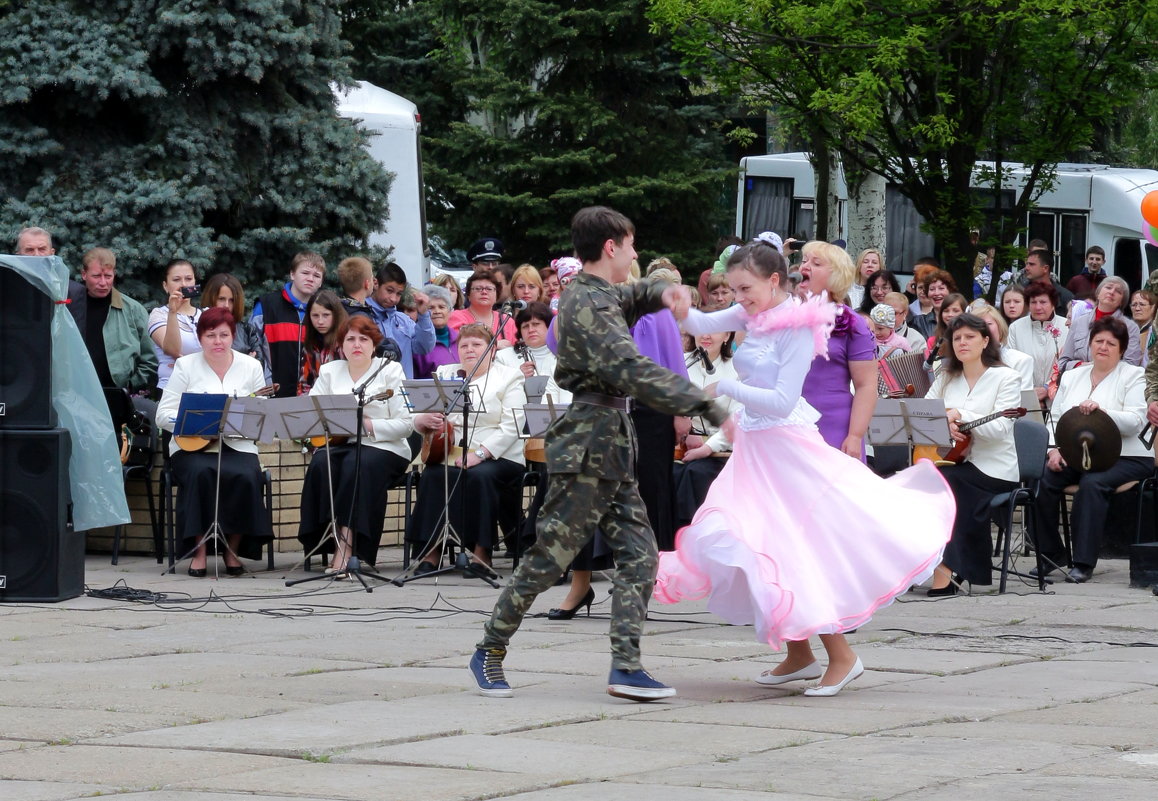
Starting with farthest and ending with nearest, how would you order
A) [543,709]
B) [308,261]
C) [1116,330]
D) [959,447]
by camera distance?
[308,261]
[1116,330]
[959,447]
[543,709]

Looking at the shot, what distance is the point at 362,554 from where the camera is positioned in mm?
12320

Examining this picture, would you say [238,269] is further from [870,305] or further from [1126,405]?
[1126,405]

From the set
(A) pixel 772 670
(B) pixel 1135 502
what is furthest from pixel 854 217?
(A) pixel 772 670

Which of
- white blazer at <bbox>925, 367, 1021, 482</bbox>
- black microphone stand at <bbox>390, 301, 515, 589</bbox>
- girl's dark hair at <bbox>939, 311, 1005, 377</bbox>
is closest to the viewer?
white blazer at <bbox>925, 367, 1021, 482</bbox>

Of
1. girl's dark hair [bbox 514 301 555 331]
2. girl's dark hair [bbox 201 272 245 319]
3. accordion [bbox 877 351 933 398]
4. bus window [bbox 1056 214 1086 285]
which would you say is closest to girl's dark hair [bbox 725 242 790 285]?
girl's dark hair [bbox 514 301 555 331]

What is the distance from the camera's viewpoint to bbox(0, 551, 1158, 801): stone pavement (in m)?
5.52

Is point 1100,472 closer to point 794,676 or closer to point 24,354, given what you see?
point 794,676

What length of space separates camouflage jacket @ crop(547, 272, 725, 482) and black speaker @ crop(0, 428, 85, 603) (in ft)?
14.1

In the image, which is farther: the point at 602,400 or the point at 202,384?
the point at 202,384

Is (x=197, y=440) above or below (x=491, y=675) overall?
above

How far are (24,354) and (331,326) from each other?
284cm

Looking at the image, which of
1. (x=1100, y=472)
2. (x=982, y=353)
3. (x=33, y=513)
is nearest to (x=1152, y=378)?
(x=1100, y=472)

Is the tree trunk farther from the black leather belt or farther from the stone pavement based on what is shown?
the black leather belt

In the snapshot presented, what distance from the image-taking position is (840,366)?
9.12m
